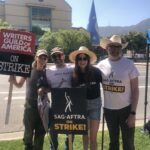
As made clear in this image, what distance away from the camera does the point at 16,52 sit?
19.4ft

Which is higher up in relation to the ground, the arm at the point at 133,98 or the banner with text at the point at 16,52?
the banner with text at the point at 16,52

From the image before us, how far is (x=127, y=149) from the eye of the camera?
229 inches

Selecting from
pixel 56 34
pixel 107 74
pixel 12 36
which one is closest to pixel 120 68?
pixel 107 74

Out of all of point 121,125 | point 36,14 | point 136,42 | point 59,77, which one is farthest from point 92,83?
point 36,14

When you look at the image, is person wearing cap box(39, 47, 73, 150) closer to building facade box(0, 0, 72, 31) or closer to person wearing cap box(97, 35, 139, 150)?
person wearing cap box(97, 35, 139, 150)

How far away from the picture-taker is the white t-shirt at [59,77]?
5.91 metres

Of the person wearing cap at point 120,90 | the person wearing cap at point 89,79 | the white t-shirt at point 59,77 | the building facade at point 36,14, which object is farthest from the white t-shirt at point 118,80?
the building facade at point 36,14

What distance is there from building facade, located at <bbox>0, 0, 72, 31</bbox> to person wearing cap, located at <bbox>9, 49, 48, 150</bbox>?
292ft

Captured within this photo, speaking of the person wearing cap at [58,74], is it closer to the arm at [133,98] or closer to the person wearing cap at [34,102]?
the person wearing cap at [34,102]

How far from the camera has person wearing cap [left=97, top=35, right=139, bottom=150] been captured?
5660 millimetres

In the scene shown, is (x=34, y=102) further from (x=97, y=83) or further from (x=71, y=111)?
(x=97, y=83)

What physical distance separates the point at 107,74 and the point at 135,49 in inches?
2649

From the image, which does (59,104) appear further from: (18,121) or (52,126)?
(18,121)

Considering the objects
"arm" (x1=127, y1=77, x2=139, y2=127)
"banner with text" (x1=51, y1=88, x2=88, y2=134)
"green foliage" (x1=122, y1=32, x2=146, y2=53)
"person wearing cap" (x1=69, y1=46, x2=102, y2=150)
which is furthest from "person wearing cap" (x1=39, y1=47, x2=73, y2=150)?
"green foliage" (x1=122, y1=32, x2=146, y2=53)
